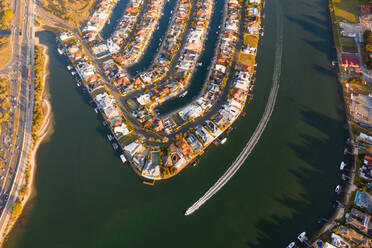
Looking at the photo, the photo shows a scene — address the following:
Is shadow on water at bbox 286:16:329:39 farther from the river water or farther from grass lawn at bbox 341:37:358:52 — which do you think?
the river water

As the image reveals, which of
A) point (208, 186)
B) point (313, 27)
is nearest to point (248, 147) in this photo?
point (208, 186)

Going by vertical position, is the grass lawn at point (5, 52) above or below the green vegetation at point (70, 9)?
below

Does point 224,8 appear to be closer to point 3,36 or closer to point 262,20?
point 262,20

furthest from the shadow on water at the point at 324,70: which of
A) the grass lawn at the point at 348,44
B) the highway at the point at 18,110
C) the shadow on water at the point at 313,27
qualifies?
the highway at the point at 18,110

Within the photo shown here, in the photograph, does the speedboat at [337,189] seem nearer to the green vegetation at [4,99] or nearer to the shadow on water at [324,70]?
the shadow on water at [324,70]

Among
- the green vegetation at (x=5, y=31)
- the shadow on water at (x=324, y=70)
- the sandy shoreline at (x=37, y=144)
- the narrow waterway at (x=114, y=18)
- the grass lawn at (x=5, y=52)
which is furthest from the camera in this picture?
the narrow waterway at (x=114, y=18)

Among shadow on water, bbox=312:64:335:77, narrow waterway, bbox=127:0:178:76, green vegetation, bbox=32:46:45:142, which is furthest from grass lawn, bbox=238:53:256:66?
green vegetation, bbox=32:46:45:142
